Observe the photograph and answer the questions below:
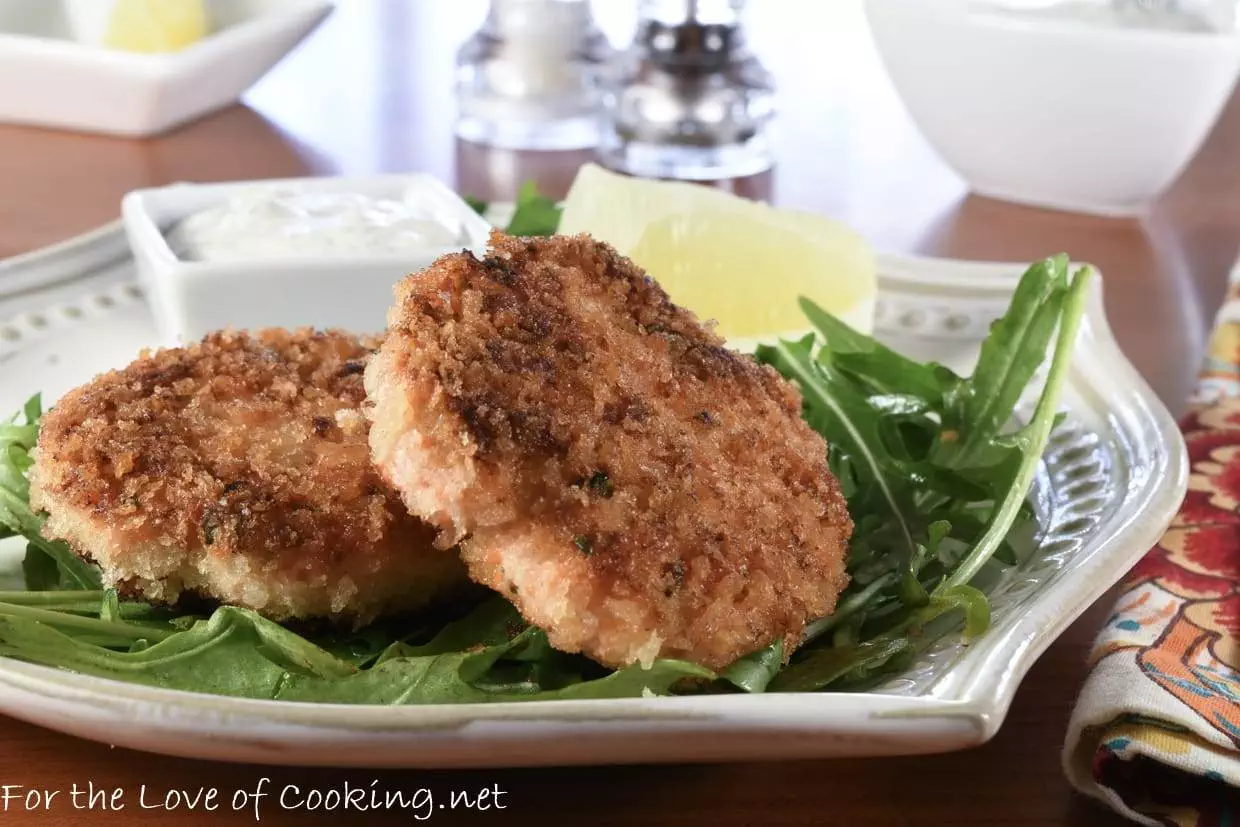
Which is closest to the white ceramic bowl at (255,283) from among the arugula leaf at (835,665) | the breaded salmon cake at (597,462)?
the breaded salmon cake at (597,462)

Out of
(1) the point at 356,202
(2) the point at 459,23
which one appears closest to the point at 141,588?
(1) the point at 356,202

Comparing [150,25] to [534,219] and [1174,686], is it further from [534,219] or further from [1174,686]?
[1174,686]

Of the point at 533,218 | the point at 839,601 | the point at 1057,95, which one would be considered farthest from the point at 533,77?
the point at 839,601

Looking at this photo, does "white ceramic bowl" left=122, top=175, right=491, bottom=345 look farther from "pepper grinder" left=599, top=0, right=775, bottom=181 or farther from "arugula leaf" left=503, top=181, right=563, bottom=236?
"pepper grinder" left=599, top=0, right=775, bottom=181

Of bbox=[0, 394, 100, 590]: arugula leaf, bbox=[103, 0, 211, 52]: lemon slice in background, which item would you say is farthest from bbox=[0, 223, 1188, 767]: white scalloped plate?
bbox=[103, 0, 211, 52]: lemon slice in background

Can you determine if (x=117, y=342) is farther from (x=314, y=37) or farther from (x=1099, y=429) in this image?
(x=314, y=37)
